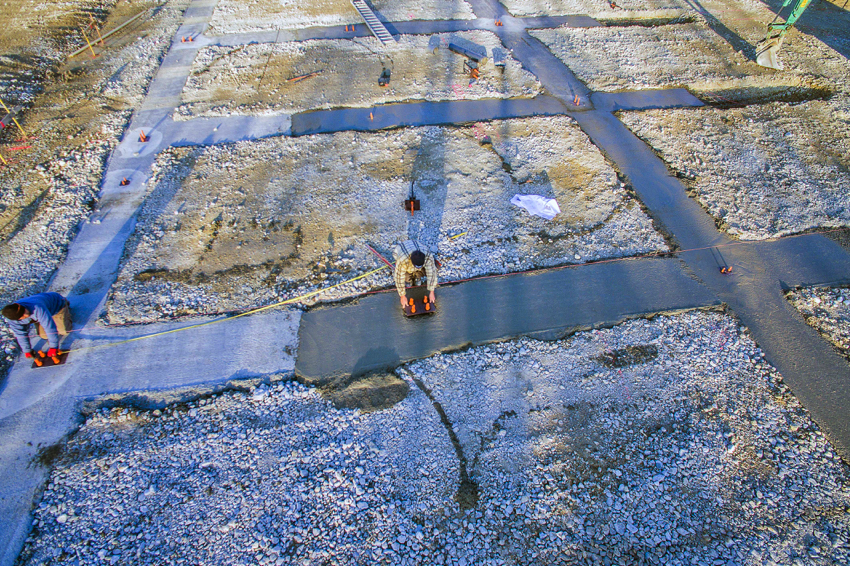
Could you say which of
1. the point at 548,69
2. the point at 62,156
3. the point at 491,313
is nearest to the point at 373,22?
the point at 548,69

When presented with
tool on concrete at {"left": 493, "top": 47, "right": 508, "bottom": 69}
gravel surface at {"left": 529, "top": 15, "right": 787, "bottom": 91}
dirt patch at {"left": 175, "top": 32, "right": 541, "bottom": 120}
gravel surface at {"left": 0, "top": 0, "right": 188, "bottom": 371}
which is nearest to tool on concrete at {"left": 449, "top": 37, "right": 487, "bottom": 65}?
dirt patch at {"left": 175, "top": 32, "right": 541, "bottom": 120}

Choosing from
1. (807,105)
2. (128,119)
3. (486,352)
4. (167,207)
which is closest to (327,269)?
(486,352)

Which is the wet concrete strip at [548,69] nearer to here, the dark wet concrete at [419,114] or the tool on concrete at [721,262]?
the dark wet concrete at [419,114]

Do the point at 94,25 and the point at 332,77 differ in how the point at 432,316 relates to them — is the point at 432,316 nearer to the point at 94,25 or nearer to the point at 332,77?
the point at 332,77

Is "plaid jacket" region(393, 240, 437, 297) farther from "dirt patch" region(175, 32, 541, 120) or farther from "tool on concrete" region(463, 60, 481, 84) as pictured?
"tool on concrete" region(463, 60, 481, 84)

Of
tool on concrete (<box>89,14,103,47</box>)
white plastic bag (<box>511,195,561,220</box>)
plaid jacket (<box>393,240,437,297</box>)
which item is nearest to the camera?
plaid jacket (<box>393,240,437,297</box>)

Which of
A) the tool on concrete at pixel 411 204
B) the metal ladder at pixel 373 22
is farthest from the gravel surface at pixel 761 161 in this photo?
the metal ladder at pixel 373 22

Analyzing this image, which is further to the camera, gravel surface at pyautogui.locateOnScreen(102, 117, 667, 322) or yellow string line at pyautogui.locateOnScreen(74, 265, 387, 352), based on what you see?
gravel surface at pyautogui.locateOnScreen(102, 117, 667, 322)
